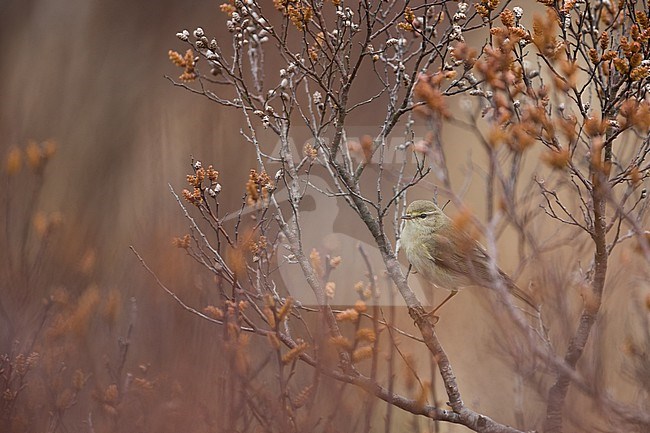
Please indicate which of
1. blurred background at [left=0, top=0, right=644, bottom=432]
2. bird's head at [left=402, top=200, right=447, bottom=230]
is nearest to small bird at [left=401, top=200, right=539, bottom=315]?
bird's head at [left=402, top=200, right=447, bottom=230]

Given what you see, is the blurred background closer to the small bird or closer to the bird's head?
the small bird

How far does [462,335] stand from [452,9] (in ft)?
4.03

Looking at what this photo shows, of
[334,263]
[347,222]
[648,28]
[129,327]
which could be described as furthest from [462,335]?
[129,327]

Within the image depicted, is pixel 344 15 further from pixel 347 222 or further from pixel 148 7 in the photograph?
pixel 148 7

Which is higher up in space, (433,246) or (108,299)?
(433,246)

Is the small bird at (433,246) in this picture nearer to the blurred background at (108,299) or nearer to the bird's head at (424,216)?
the bird's head at (424,216)

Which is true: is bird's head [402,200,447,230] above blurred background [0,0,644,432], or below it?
above

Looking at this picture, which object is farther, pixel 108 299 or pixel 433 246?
pixel 433 246

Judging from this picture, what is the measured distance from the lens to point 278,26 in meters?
3.05

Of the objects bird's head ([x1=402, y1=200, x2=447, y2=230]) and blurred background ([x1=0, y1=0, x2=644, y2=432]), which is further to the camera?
bird's head ([x1=402, y1=200, x2=447, y2=230])

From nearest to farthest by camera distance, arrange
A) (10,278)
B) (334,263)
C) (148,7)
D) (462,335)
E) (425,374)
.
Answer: (10,278) → (334,263) → (425,374) → (462,335) → (148,7)

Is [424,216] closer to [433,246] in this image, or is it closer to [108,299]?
[433,246]

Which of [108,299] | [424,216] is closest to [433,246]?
[424,216]

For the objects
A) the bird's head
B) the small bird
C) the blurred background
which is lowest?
the blurred background
